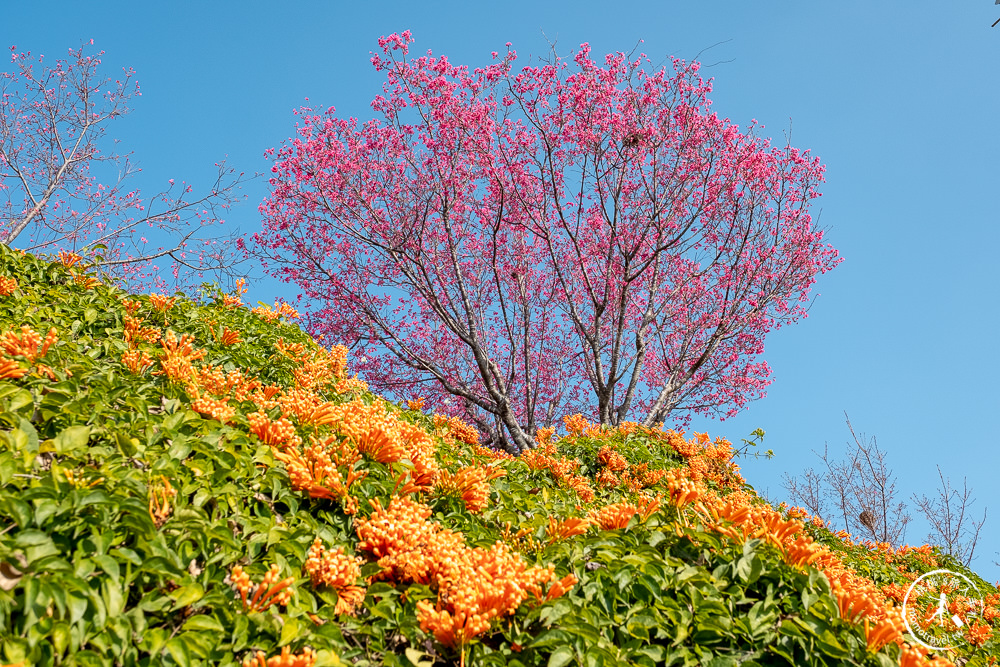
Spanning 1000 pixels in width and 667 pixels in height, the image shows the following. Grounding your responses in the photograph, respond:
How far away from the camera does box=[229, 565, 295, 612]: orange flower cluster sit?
7.10 feet

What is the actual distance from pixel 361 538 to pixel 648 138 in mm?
11179

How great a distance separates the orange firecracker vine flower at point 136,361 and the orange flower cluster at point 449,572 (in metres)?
1.99

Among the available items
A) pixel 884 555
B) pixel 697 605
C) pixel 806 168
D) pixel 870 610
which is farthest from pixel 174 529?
pixel 806 168

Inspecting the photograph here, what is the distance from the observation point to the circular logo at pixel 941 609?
4285mm

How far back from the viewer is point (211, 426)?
10.3 ft

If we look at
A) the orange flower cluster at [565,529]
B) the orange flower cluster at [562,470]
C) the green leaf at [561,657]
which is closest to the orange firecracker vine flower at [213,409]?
the orange flower cluster at [565,529]

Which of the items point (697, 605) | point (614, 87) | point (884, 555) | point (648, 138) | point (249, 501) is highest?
point (614, 87)

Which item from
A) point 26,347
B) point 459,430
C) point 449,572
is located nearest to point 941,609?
point 459,430

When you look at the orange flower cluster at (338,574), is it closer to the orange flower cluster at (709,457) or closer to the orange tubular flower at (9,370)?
the orange tubular flower at (9,370)

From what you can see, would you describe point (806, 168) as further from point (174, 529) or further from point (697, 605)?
point (174, 529)

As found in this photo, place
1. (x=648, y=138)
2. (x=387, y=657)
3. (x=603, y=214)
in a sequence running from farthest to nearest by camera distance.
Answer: (x=603, y=214), (x=648, y=138), (x=387, y=657)

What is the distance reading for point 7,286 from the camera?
445 cm

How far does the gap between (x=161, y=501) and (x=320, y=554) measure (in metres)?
0.68

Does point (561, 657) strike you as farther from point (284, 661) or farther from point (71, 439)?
point (71, 439)
